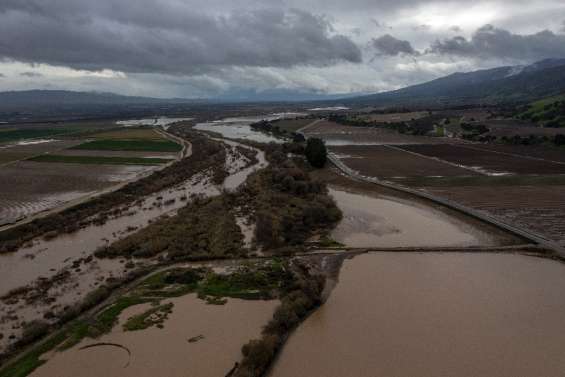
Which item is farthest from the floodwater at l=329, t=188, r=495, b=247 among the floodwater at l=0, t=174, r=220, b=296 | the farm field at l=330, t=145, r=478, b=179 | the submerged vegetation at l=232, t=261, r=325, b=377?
the floodwater at l=0, t=174, r=220, b=296

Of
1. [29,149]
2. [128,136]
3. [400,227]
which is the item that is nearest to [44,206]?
[400,227]

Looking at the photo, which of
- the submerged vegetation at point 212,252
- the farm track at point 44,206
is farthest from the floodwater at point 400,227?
the farm track at point 44,206

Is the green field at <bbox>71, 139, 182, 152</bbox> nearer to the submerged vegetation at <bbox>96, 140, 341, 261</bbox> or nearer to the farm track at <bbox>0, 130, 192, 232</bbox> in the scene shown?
the farm track at <bbox>0, 130, 192, 232</bbox>

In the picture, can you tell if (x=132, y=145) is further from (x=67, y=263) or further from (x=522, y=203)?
(x=522, y=203)

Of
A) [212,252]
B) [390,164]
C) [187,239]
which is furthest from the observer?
[390,164]

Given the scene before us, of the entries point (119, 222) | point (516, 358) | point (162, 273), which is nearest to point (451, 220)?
point (516, 358)

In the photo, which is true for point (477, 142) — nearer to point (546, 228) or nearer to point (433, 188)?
point (433, 188)
